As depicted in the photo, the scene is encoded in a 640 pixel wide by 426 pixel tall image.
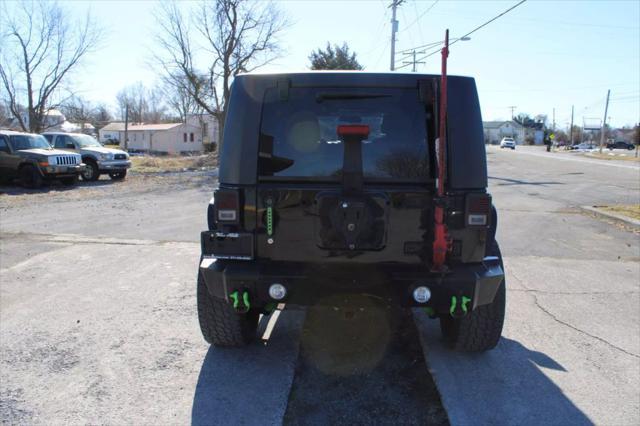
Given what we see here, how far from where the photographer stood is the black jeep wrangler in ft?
10.1

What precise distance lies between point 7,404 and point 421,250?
2.75 m

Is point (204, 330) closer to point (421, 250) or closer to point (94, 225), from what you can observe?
point (421, 250)

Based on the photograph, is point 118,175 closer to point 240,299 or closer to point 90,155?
point 90,155

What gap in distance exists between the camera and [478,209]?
3.08 m

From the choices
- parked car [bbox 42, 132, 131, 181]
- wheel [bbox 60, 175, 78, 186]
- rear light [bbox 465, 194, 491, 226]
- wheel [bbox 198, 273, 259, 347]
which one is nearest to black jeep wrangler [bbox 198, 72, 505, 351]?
rear light [bbox 465, 194, 491, 226]

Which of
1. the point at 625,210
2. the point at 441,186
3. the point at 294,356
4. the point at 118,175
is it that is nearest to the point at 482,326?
the point at 441,186

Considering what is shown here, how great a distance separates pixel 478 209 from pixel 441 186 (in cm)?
30

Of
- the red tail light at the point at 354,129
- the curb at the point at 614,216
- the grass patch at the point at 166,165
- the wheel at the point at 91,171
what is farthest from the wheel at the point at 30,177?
the curb at the point at 614,216

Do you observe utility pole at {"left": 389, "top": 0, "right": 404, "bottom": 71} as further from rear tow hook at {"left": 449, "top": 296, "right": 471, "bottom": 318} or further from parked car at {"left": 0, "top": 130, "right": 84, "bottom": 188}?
rear tow hook at {"left": 449, "top": 296, "right": 471, "bottom": 318}

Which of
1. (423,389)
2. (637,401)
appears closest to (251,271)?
(423,389)

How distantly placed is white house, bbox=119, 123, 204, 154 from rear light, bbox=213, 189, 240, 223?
68.3 m

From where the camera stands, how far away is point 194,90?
34.9m

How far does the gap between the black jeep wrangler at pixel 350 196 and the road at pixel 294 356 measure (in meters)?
0.64

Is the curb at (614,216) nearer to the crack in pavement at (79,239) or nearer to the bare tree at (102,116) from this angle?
the crack in pavement at (79,239)
